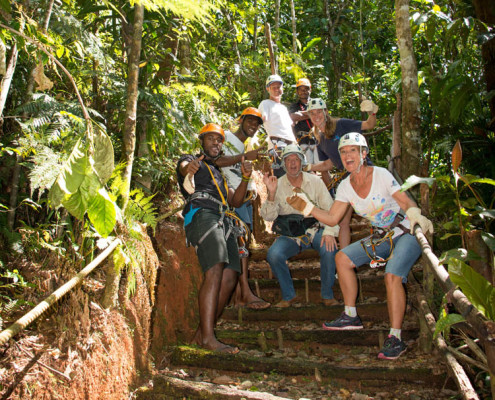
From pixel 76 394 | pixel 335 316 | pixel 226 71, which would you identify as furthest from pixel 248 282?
pixel 226 71

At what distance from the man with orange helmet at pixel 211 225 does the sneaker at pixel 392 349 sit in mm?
1383

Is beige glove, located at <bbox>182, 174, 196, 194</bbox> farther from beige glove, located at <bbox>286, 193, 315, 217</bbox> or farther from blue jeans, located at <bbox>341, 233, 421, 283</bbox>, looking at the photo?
blue jeans, located at <bbox>341, 233, 421, 283</bbox>

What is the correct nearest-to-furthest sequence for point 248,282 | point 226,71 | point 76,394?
1. point 76,394
2. point 248,282
3. point 226,71

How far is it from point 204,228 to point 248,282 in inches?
61.5

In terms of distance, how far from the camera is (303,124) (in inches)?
295

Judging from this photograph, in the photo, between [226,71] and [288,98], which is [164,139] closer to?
[226,71]

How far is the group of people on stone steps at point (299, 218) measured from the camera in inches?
176

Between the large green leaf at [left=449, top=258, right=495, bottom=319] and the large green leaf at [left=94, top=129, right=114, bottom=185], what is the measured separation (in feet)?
6.69

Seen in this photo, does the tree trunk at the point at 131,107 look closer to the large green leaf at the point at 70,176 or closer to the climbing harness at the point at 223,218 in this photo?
the climbing harness at the point at 223,218

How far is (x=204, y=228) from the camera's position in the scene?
473 centimetres

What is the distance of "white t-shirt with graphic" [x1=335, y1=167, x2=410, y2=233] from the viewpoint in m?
4.57

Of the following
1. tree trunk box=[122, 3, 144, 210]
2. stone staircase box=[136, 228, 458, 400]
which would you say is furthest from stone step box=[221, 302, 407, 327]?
tree trunk box=[122, 3, 144, 210]

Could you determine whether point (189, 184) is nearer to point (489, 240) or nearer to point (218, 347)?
point (218, 347)

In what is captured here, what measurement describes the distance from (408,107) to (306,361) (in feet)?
10.9
